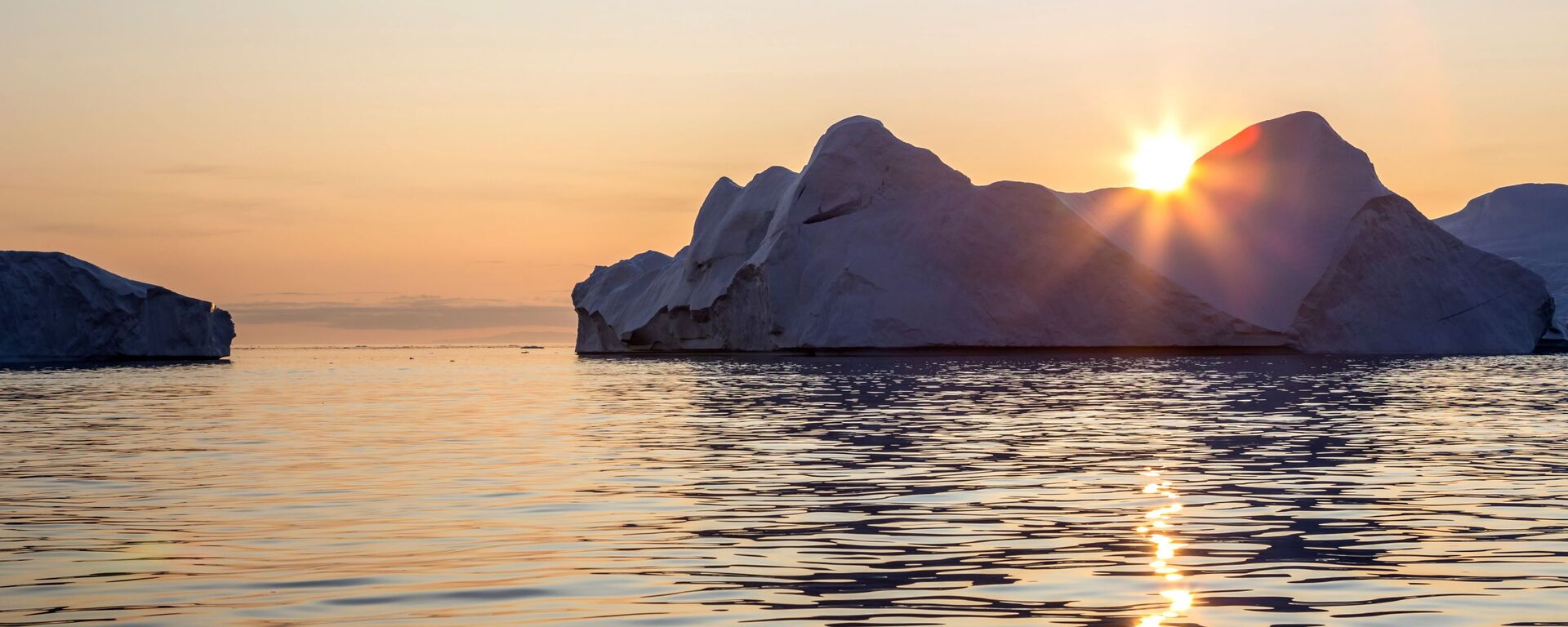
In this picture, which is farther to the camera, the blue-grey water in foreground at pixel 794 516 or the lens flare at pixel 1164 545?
the blue-grey water in foreground at pixel 794 516

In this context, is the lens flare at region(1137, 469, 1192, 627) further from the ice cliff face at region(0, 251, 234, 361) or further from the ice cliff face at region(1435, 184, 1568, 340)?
the ice cliff face at region(1435, 184, 1568, 340)

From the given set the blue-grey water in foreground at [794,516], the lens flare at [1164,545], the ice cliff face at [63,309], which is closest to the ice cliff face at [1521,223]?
the ice cliff face at [63,309]

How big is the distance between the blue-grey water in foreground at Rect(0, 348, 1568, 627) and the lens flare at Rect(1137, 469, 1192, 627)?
0.07m

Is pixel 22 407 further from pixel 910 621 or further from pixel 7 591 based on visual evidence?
pixel 910 621

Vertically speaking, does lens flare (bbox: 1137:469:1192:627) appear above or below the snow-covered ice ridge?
below

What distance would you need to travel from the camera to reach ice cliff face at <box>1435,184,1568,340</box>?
Answer: 91.8 metres

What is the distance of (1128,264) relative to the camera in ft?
172

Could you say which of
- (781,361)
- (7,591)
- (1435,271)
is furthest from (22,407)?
(1435,271)

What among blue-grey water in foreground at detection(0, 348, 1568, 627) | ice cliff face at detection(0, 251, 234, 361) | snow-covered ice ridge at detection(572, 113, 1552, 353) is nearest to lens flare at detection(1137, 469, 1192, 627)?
blue-grey water in foreground at detection(0, 348, 1568, 627)

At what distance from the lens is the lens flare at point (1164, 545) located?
6.07 metres

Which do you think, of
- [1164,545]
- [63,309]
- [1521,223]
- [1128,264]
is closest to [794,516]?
[1164,545]

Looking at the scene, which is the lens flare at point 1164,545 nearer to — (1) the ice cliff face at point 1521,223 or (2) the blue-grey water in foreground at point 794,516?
(2) the blue-grey water in foreground at point 794,516

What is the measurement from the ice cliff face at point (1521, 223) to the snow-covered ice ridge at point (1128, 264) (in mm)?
36268

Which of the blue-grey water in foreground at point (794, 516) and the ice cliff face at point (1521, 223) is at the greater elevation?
the ice cliff face at point (1521, 223)
